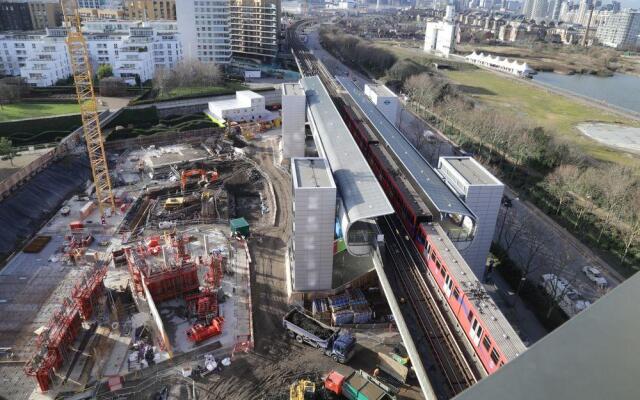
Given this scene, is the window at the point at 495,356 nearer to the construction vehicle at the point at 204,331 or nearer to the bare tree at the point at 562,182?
the construction vehicle at the point at 204,331

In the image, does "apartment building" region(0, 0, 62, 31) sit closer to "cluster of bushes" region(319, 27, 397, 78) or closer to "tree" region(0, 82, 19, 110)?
"tree" region(0, 82, 19, 110)

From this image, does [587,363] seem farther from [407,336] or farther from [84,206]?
[84,206]

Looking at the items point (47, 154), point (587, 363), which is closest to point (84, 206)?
point (47, 154)

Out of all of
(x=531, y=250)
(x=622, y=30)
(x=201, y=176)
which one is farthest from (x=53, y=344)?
(x=622, y=30)

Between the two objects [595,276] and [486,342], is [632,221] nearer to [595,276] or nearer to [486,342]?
[595,276]

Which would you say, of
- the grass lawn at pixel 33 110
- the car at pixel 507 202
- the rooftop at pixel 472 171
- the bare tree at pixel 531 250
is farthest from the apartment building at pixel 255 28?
the bare tree at pixel 531 250

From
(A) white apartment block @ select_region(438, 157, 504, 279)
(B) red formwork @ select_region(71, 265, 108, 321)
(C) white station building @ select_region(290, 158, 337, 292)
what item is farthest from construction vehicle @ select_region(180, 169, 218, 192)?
(A) white apartment block @ select_region(438, 157, 504, 279)
